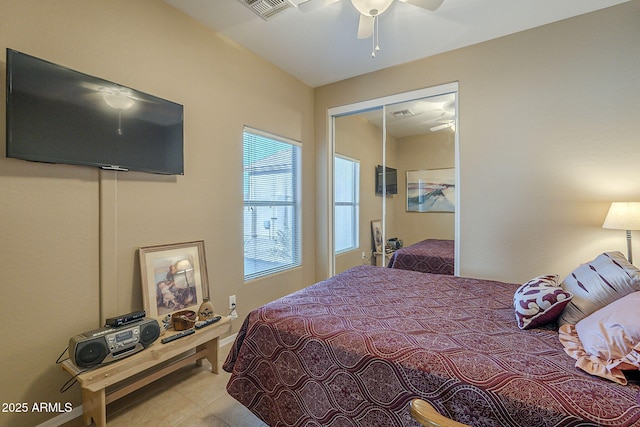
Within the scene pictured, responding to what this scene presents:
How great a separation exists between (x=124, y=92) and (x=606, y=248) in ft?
12.5

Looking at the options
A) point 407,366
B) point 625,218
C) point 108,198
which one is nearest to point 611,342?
point 407,366

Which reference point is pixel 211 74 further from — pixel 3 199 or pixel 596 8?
pixel 596 8

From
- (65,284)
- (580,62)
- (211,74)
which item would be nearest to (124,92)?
(211,74)

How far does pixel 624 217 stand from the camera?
1906 millimetres

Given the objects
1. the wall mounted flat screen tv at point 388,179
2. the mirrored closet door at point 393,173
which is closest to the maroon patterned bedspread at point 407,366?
the mirrored closet door at point 393,173

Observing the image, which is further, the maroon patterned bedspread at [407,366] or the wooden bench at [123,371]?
the wooden bench at [123,371]

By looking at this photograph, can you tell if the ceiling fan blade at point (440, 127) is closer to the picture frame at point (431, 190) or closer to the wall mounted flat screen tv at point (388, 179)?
the picture frame at point (431, 190)

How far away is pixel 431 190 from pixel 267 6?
2.35 meters

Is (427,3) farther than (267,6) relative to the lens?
No

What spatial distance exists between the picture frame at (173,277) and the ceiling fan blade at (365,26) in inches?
86.0

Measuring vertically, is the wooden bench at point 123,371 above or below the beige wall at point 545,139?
below

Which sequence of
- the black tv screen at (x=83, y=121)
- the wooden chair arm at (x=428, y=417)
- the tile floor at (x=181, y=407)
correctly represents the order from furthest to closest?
the tile floor at (x=181, y=407) < the black tv screen at (x=83, y=121) < the wooden chair arm at (x=428, y=417)

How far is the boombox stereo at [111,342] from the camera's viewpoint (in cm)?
147

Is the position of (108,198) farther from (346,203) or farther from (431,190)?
(431,190)
